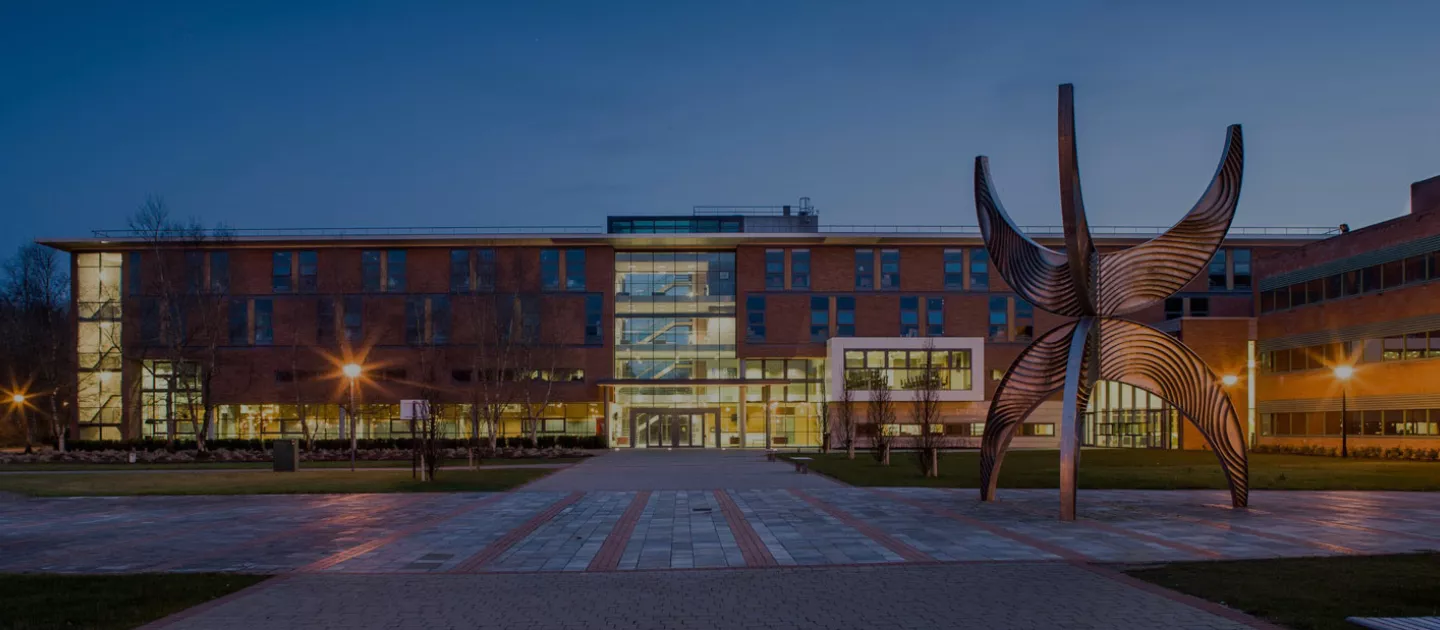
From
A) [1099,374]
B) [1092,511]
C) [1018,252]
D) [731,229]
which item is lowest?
[1092,511]

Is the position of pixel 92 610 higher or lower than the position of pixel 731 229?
lower

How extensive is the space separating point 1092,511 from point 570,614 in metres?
13.2

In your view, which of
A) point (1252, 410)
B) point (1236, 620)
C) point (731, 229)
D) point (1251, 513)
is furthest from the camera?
A: point (731, 229)

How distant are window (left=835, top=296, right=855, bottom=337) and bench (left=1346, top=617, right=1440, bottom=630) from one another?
5944 centimetres

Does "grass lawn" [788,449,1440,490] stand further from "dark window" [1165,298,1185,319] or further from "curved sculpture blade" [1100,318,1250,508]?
"dark window" [1165,298,1185,319]

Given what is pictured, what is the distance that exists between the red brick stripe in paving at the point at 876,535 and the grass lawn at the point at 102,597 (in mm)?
8531

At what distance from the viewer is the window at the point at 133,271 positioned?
67.9 metres

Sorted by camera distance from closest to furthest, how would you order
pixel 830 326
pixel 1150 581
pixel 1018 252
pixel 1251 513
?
pixel 1150 581 < pixel 1251 513 < pixel 1018 252 < pixel 830 326

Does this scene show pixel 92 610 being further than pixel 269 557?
No

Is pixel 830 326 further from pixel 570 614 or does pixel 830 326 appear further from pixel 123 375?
pixel 570 614

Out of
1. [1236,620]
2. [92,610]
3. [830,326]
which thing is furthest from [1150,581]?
[830,326]

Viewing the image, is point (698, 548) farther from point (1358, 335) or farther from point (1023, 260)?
point (1358, 335)

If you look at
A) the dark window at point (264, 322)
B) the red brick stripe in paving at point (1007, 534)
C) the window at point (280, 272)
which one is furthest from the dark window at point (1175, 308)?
the dark window at point (264, 322)

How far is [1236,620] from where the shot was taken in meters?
9.96
